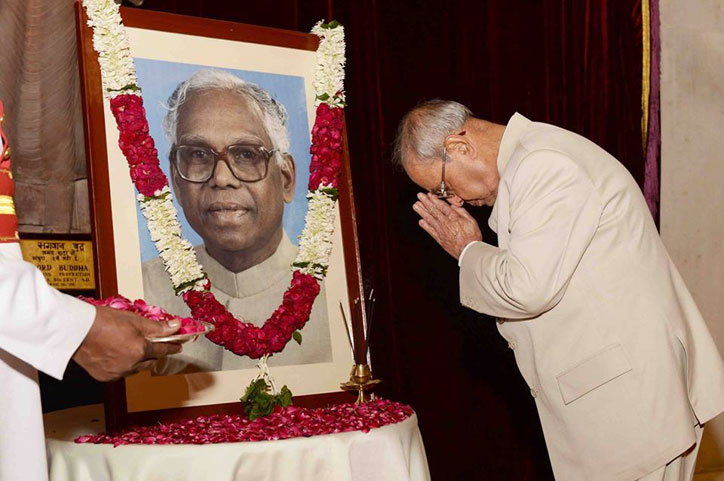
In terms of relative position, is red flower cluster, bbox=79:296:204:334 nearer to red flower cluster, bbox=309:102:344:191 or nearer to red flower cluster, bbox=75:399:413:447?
red flower cluster, bbox=75:399:413:447

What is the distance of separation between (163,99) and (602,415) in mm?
1884

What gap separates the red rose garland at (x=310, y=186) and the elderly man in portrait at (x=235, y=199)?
5 centimetres

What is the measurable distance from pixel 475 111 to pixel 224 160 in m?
2.02

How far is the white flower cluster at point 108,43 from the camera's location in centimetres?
308

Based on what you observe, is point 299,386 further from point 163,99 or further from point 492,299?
point 163,99

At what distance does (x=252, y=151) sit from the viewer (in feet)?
11.3

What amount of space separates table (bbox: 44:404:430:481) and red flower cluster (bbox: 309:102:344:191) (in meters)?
1.13

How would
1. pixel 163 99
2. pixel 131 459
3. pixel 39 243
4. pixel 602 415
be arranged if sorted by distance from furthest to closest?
pixel 39 243 < pixel 163 99 < pixel 602 415 < pixel 131 459

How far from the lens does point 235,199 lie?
11.1ft

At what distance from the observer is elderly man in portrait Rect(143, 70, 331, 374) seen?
10.7 feet

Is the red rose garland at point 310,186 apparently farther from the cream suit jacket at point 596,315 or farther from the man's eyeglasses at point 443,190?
the cream suit jacket at point 596,315

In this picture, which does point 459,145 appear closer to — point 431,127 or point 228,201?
point 431,127

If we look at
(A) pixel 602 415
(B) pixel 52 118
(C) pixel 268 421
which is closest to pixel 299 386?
(C) pixel 268 421

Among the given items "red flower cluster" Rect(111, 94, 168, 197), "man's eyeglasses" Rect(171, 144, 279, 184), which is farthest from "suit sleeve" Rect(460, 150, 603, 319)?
"red flower cluster" Rect(111, 94, 168, 197)
